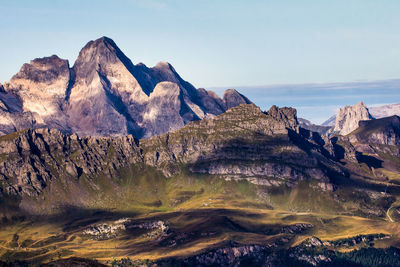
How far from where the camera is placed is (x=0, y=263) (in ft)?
487

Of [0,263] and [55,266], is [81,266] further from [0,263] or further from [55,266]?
[0,263]

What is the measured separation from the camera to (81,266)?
14425 cm

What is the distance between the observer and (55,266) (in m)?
146

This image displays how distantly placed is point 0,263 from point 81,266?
19.6 metres

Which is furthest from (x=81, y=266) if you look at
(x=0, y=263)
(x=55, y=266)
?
(x=0, y=263)

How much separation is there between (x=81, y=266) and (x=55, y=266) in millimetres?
6203

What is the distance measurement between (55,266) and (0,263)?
1338 cm
